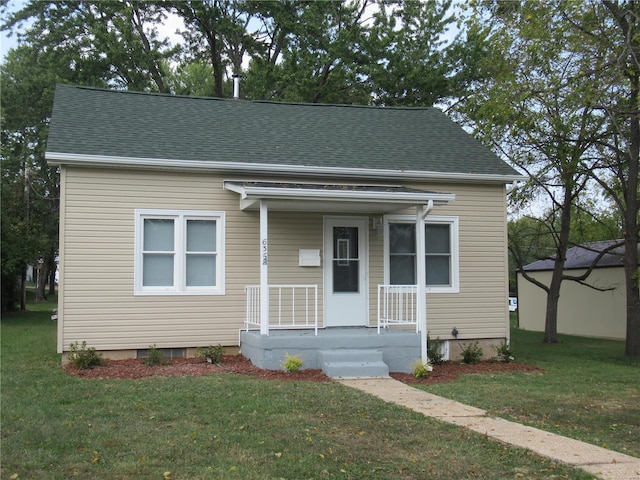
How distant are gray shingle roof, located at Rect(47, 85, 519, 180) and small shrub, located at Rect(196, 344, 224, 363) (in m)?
3.18

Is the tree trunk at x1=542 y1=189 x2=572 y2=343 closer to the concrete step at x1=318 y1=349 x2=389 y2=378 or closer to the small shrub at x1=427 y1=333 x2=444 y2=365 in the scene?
the small shrub at x1=427 y1=333 x2=444 y2=365

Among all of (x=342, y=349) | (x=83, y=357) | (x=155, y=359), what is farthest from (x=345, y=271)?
(x=83, y=357)

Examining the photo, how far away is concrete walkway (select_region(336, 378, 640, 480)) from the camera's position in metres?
5.24

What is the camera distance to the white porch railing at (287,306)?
1134 cm

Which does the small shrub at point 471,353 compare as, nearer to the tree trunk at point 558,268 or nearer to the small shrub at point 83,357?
the small shrub at point 83,357

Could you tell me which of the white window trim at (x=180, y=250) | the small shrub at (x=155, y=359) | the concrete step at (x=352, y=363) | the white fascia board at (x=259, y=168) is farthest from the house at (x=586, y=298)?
the small shrub at (x=155, y=359)

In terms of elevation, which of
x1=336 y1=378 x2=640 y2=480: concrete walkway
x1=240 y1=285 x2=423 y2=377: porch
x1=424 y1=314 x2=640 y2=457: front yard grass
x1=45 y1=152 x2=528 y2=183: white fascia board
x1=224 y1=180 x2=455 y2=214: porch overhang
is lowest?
x1=424 y1=314 x2=640 y2=457: front yard grass

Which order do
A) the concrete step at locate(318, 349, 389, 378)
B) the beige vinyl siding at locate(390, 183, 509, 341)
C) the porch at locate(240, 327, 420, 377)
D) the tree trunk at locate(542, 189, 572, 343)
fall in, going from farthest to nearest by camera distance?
1. the tree trunk at locate(542, 189, 572, 343)
2. the beige vinyl siding at locate(390, 183, 509, 341)
3. the porch at locate(240, 327, 420, 377)
4. the concrete step at locate(318, 349, 389, 378)

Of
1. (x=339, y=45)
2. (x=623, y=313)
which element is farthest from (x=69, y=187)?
(x=623, y=313)

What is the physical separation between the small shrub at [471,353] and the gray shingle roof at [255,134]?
3.23 metres

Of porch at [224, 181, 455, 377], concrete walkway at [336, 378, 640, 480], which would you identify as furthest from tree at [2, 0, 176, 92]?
concrete walkway at [336, 378, 640, 480]

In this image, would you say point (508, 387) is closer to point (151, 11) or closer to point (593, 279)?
point (593, 279)

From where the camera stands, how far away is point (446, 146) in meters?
13.4

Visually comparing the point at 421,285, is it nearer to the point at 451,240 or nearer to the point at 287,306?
the point at 451,240
